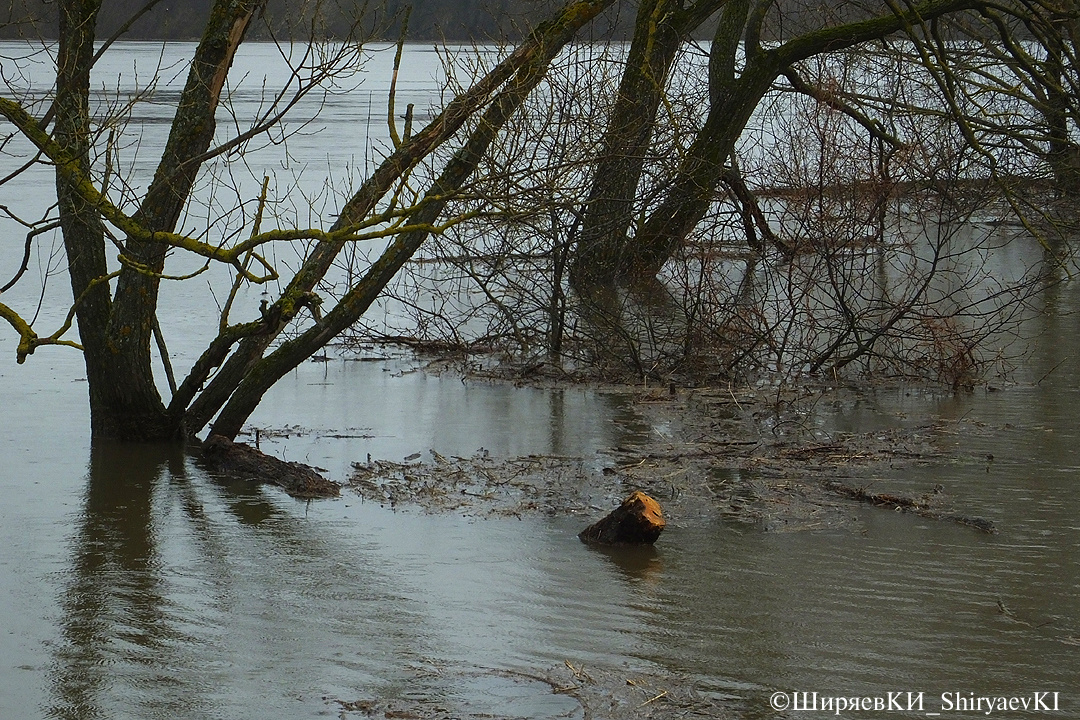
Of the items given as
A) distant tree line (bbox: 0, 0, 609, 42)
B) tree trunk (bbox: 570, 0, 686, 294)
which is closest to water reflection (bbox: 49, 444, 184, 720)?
distant tree line (bbox: 0, 0, 609, 42)

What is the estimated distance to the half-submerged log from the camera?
700 cm

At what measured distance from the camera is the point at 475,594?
5414mm

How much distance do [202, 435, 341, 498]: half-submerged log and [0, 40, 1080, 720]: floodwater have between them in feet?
0.44

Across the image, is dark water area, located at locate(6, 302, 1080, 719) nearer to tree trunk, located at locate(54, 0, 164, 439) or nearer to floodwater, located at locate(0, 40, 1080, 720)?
floodwater, located at locate(0, 40, 1080, 720)

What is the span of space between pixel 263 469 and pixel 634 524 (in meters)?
2.48

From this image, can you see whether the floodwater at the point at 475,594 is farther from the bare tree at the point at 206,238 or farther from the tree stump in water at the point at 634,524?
the bare tree at the point at 206,238

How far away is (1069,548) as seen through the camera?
5.84 m

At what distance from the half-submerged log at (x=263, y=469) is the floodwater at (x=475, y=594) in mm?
134

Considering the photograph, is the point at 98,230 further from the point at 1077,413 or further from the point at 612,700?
the point at 1077,413

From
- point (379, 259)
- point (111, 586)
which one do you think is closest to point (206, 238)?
point (379, 259)

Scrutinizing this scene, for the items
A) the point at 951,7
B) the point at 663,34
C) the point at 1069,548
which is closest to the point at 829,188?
the point at 951,7

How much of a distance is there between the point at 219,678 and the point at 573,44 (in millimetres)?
7113

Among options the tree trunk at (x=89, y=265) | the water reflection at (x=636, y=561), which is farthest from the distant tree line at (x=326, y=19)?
the water reflection at (x=636, y=561)

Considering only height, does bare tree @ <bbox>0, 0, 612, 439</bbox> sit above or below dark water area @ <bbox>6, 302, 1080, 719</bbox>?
above
